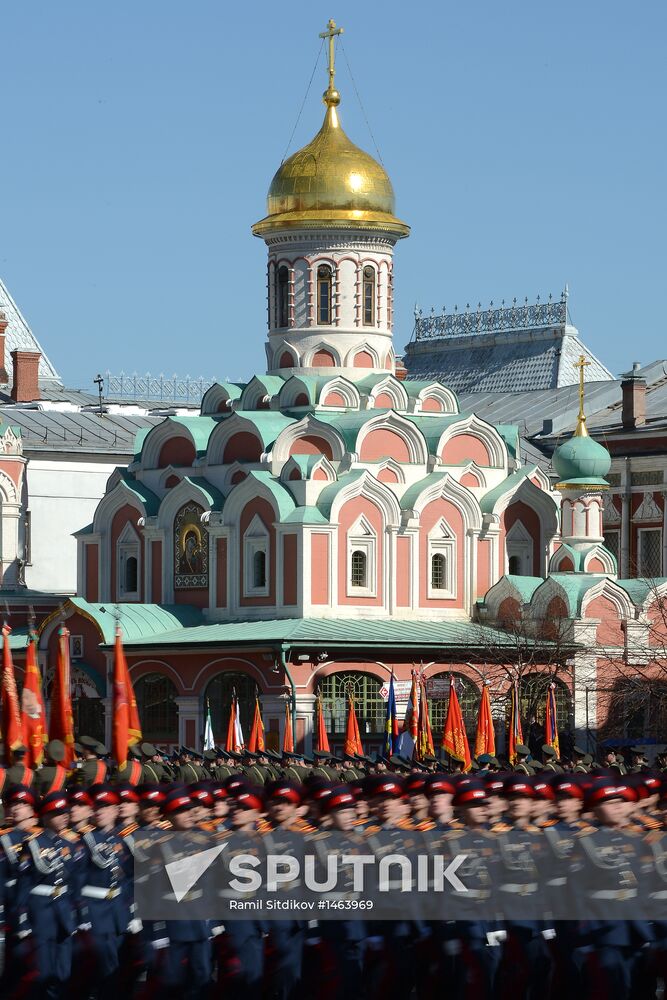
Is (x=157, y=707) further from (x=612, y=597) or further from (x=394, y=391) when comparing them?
(x=612, y=597)

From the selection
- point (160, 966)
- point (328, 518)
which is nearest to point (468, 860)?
point (160, 966)

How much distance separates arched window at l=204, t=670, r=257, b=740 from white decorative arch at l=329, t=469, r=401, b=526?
3763mm

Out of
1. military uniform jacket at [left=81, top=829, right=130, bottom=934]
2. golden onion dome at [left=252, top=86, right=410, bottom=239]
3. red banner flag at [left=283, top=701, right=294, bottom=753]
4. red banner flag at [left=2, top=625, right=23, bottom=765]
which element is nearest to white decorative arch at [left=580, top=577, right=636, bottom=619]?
red banner flag at [left=283, top=701, right=294, bottom=753]

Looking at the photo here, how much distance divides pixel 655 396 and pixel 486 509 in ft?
57.8

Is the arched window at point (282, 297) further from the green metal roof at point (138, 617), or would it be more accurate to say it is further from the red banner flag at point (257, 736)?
the red banner flag at point (257, 736)

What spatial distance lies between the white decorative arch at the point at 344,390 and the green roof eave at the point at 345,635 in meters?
5.38

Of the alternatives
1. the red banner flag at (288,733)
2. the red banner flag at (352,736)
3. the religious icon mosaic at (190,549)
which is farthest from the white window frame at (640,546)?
the red banner flag at (352,736)

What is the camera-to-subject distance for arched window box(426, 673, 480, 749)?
4412 cm

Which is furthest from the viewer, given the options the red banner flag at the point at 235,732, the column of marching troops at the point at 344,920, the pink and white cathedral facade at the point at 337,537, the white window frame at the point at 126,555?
the white window frame at the point at 126,555

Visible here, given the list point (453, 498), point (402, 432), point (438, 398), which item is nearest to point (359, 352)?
point (438, 398)

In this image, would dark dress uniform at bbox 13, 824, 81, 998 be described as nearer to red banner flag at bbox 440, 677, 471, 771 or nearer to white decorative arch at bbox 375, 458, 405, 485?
red banner flag at bbox 440, 677, 471, 771

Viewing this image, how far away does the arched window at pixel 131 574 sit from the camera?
49219 mm

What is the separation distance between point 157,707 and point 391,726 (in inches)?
236

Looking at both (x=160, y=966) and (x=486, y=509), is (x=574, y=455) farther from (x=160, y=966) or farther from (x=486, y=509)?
(x=160, y=966)
